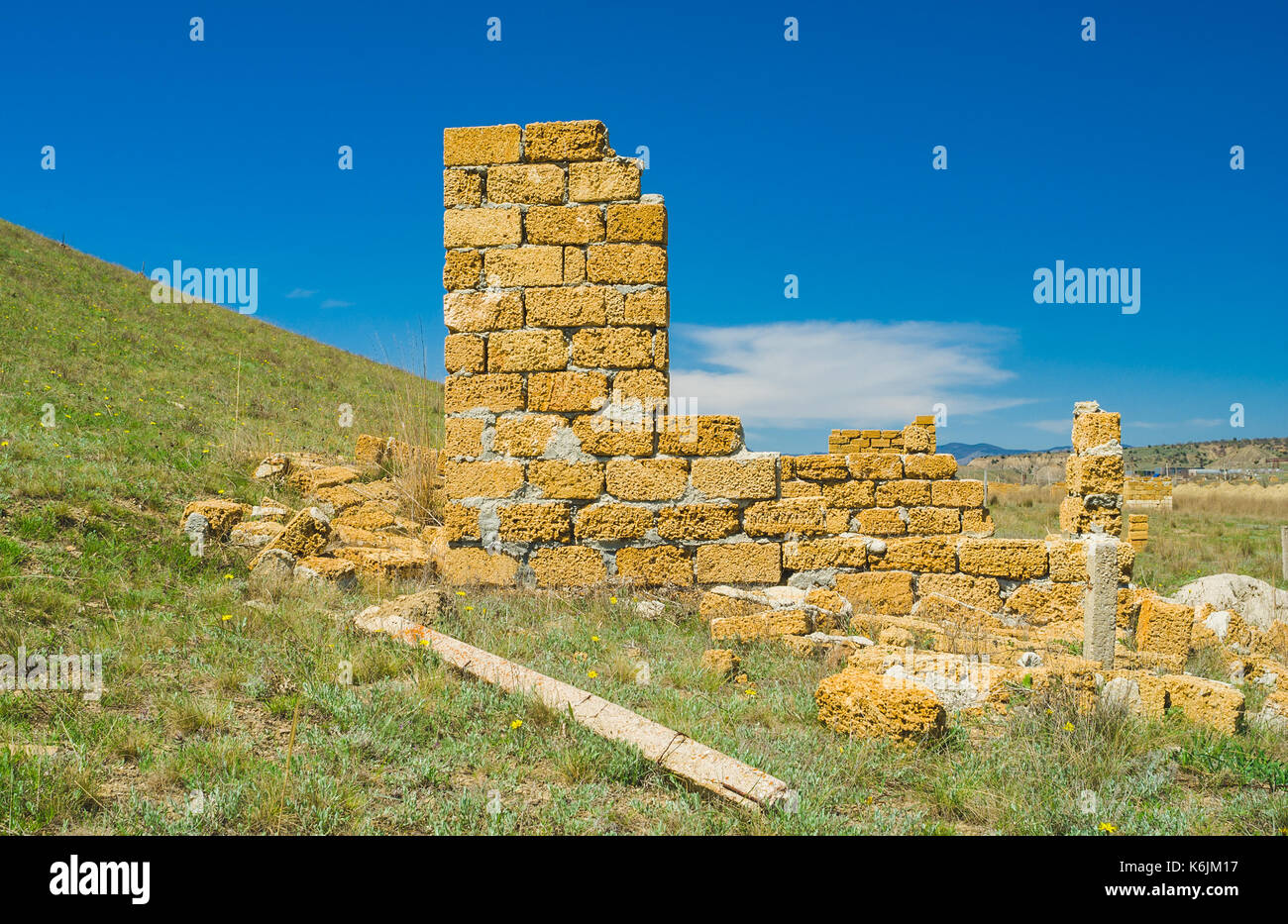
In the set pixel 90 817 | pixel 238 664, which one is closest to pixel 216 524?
pixel 238 664

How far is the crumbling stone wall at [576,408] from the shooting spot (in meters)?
5.47

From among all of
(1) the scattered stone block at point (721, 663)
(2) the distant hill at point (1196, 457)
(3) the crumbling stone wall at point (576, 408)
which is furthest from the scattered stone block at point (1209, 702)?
(2) the distant hill at point (1196, 457)

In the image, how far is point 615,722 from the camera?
10.4 ft

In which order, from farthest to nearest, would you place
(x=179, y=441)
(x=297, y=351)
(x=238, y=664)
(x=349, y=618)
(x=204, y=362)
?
(x=297, y=351)
(x=204, y=362)
(x=179, y=441)
(x=349, y=618)
(x=238, y=664)

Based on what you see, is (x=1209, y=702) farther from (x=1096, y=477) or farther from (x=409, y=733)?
(x=409, y=733)

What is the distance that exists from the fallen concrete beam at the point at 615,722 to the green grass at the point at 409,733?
2.8 inches

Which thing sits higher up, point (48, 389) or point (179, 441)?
point (48, 389)

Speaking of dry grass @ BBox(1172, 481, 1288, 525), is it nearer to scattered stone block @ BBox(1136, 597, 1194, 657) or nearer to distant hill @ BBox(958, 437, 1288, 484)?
scattered stone block @ BBox(1136, 597, 1194, 657)

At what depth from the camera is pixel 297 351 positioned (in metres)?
24.2

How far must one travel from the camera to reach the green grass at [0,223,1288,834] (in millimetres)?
2543

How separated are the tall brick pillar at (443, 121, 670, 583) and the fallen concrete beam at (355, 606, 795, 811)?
148cm

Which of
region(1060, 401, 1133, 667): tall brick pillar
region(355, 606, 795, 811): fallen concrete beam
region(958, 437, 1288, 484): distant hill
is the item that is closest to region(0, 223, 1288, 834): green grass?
region(355, 606, 795, 811): fallen concrete beam
